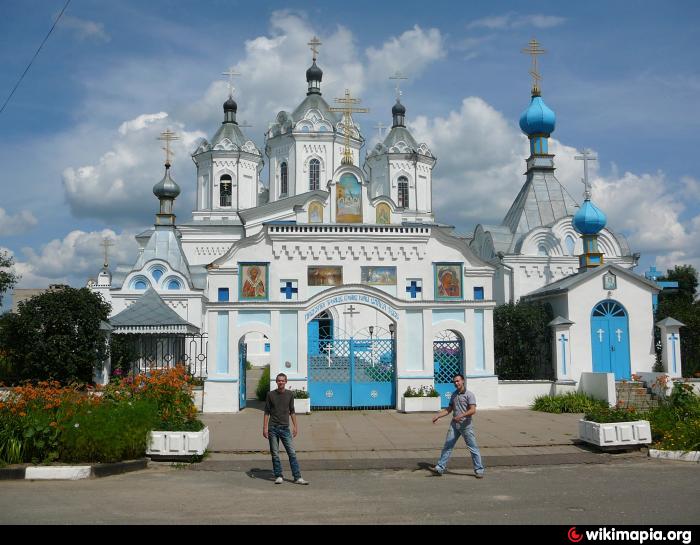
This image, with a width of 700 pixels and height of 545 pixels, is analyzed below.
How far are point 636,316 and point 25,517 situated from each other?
1715 centimetres

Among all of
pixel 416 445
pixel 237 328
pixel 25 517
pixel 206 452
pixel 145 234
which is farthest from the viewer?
pixel 145 234

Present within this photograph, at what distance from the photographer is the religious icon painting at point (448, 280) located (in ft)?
60.6

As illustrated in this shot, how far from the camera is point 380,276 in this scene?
1889 centimetres

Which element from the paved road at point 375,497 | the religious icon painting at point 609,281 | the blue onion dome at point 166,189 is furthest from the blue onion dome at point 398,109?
the paved road at point 375,497

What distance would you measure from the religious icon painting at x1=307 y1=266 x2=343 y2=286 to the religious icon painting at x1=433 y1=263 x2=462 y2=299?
2673mm

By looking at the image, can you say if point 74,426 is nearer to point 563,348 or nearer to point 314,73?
point 563,348

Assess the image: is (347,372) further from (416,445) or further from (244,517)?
(244,517)

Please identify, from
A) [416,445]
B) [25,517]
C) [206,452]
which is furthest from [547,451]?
[25,517]

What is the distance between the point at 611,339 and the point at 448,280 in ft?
16.8

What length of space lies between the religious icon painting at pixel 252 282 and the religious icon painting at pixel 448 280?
4671 millimetres

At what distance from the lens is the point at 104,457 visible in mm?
9273

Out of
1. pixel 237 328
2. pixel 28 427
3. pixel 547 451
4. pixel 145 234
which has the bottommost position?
pixel 547 451

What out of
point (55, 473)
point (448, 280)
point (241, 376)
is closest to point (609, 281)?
point (448, 280)
